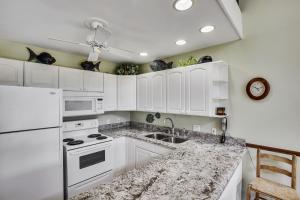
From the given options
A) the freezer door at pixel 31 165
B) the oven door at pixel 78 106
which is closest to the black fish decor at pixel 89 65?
the oven door at pixel 78 106

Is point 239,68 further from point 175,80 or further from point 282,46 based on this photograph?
point 175,80

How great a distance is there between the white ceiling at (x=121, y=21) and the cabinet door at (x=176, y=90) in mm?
458

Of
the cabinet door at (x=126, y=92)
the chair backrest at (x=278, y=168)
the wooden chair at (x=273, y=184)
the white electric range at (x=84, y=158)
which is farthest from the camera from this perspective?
the cabinet door at (x=126, y=92)

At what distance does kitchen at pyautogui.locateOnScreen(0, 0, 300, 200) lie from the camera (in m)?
1.32

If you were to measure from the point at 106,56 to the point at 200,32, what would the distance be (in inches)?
69.5

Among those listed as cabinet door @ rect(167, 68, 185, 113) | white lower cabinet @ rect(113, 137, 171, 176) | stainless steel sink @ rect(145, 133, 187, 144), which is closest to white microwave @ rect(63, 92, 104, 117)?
white lower cabinet @ rect(113, 137, 171, 176)

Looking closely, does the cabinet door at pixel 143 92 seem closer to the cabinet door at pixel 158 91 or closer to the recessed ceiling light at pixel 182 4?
the cabinet door at pixel 158 91

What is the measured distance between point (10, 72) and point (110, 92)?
146cm

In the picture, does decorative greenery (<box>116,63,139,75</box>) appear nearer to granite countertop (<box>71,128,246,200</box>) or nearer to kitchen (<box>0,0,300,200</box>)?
kitchen (<box>0,0,300,200</box>)

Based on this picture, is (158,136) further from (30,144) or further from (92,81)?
(30,144)

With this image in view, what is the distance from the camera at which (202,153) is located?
5.73 feet

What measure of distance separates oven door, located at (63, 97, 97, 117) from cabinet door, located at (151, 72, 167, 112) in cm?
108

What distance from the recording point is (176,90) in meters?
2.42

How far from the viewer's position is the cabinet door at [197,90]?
208 centimetres
